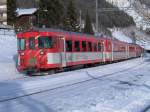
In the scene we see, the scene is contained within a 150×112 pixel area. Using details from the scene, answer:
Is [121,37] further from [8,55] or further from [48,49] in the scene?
[48,49]

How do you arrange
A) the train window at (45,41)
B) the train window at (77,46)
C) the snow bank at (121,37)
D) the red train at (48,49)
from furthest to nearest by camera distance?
1. the snow bank at (121,37)
2. the train window at (77,46)
3. the train window at (45,41)
4. the red train at (48,49)

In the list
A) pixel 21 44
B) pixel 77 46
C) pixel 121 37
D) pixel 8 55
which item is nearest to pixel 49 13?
pixel 8 55

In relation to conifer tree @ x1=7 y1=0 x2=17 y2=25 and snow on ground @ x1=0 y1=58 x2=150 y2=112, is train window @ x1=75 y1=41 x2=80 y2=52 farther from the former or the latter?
conifer tree @ x1=7 y1=0 x2=17 y2=25

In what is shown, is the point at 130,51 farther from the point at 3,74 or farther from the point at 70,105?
the point at 70,105

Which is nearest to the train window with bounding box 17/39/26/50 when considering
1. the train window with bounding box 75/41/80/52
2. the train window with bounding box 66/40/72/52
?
the train window with bounding box 66/40/72/52

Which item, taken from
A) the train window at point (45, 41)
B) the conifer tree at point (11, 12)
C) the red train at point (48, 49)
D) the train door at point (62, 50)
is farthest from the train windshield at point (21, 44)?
the conifer tree at point (11, 12)

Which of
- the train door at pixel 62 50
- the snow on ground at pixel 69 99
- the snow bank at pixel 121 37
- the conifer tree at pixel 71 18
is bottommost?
the snow bank at pixel 121 37

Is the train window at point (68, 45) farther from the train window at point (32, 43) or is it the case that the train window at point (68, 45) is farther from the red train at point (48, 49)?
the train window at point (32, 43)

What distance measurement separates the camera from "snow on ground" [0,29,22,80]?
2663 centimetres

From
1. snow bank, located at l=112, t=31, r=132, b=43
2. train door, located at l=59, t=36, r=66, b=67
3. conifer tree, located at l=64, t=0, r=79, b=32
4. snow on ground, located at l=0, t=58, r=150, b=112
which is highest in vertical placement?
conifer tree, located at l=64, t=0, r=79, b=32

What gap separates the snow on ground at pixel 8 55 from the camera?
2663 cm

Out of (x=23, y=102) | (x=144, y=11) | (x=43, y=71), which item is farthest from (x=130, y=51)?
(x=23, y=102)

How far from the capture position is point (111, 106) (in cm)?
1209

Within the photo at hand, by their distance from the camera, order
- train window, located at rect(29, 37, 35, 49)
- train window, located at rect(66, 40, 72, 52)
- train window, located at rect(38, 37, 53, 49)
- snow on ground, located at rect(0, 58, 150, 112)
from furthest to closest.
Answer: train window, located at rect(66, 40, 72, 52) < train window, located at rect(29, 37, 35, 49) < train window, located at rect(38, 37, 53, 49) < snow on ground, located at rect(0, 58, 150, 112)
